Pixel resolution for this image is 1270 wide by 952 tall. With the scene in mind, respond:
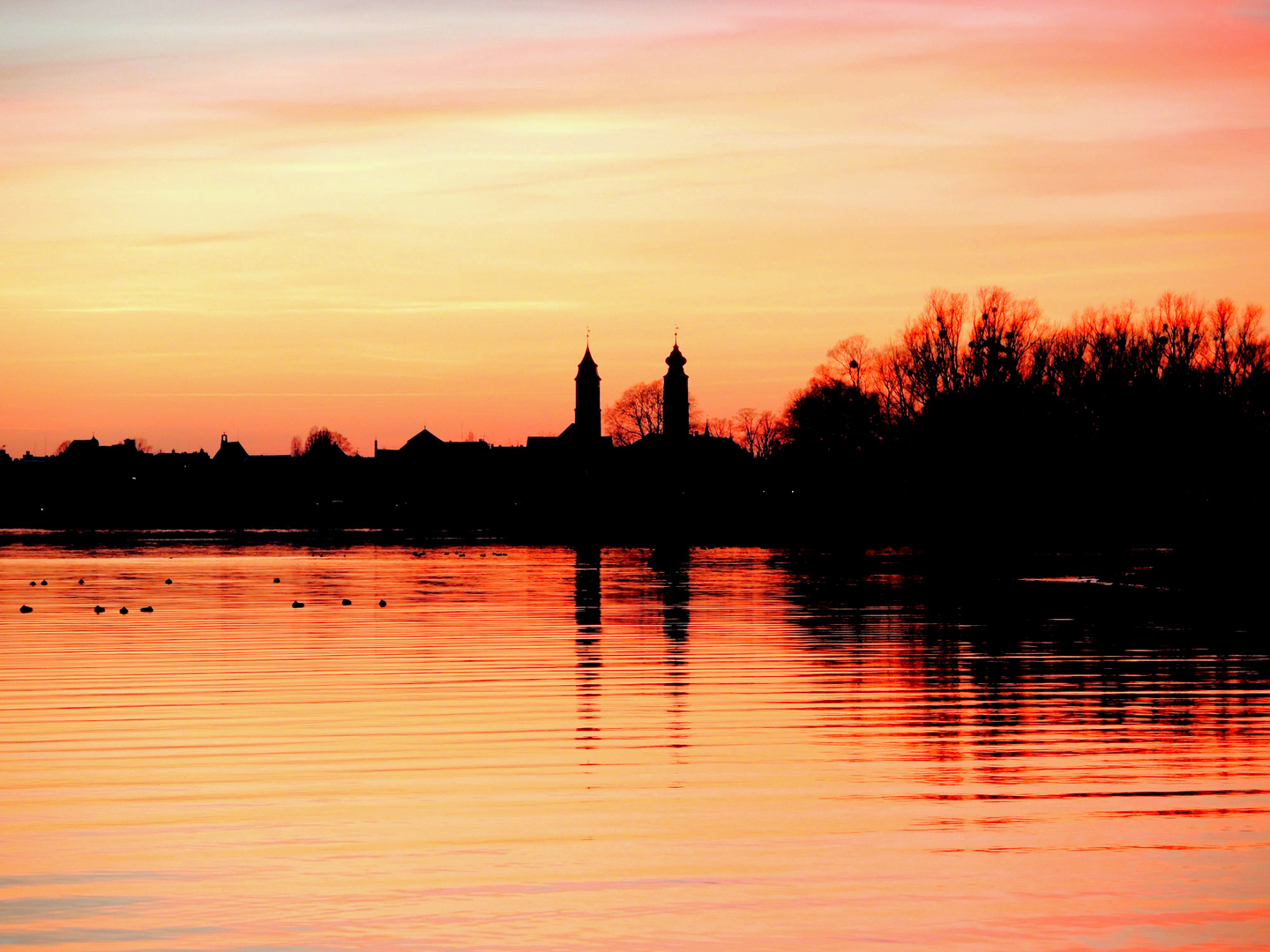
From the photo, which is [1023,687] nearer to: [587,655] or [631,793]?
[587,655]

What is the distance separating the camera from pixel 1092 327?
96.6 m

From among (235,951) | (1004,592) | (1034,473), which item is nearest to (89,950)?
(235,951)

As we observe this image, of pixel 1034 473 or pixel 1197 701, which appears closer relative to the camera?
pixel 1197 701

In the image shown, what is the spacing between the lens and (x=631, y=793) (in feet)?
49.9

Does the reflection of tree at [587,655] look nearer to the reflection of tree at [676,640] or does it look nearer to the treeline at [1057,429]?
the reflection of tree at [676,640]

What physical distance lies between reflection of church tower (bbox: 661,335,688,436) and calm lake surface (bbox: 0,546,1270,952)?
139m

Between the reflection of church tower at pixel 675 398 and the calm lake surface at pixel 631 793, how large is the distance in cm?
13912

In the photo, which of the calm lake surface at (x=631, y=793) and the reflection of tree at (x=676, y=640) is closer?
the calm lake surface at (x=631, y=793)

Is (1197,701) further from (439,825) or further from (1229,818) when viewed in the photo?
(439,825)

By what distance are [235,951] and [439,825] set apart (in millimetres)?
3961

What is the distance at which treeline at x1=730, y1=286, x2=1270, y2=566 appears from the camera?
260 feet

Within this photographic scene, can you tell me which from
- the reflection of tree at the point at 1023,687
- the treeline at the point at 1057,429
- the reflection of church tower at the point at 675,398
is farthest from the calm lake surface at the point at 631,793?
the reflection of church tower at the point at 675,398

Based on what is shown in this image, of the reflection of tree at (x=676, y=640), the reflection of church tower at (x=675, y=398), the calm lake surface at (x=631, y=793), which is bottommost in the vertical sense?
the reflection of tree at (x=676, y=640)

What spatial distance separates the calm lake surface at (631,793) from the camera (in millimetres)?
10625
